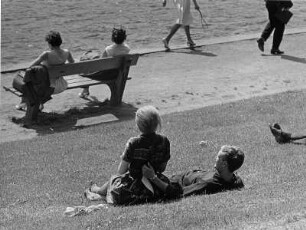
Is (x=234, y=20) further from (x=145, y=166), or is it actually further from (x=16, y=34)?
(x=145, y=166)

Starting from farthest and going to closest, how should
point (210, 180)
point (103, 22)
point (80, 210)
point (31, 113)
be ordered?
1. point (103, 22)
2. point (31, 113)
3. point (210, 180)
4. point (80, 210)

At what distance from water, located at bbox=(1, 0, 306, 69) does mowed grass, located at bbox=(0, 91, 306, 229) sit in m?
4.67

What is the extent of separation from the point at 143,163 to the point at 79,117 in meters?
4.66

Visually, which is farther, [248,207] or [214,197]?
[214,197]

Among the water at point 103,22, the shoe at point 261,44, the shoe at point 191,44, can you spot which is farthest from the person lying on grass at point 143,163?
the shoe at point 191,44

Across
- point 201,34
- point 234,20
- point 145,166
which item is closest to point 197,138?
point 145,166

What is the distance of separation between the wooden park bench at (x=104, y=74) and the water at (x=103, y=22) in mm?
2599

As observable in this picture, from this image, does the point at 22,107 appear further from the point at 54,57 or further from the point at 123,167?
the point at 123,167

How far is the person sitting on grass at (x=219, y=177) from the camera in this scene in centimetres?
661

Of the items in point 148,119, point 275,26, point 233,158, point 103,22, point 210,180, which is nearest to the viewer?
point 148,119

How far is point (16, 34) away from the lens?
1623 cm

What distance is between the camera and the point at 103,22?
17.5 meters

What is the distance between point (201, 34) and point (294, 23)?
8.64 feet

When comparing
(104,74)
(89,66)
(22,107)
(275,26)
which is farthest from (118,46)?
(275,26)
